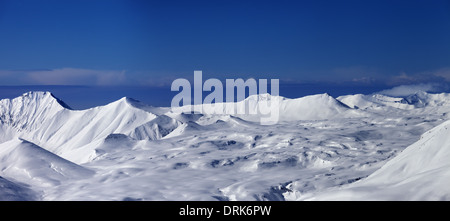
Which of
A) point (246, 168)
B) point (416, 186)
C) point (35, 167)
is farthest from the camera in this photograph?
point (246, 168)

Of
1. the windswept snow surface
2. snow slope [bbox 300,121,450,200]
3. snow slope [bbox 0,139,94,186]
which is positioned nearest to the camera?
snow slope [bbox 300,121,450,200]

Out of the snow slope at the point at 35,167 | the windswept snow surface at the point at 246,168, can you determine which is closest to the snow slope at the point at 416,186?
the windswept snow surface at the point at 246,168

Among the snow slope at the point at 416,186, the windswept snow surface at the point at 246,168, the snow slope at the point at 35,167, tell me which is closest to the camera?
the snow slope at the point at 416,186

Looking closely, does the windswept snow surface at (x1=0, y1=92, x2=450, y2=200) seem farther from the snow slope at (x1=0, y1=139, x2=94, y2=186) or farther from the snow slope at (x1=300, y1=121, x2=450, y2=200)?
the snow slope at (x1=0, y1=139, x2=94, y2=186)

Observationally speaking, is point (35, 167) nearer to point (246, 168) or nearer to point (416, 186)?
point (246, 168)

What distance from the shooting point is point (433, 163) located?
1570 inches

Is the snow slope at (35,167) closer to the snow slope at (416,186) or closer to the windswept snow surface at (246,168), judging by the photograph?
the windswept snow surface at (246,168)

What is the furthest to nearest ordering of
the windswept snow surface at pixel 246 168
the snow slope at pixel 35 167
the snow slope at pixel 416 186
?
the snow slope at pixel 35 167
the windswept snow surface at pixel 246 168
the snow slope at pixel 416 186

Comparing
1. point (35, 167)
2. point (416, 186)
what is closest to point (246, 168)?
point (35, 167)

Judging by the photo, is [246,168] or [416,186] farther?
[246,168]

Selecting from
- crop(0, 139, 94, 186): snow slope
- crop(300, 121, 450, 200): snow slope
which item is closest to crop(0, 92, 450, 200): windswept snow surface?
crop(300, 121, 450, 200): snow slope

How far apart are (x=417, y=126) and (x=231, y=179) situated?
111 metres

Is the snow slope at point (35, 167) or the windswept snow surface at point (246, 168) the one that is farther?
the snow slope at point (35, 167)
